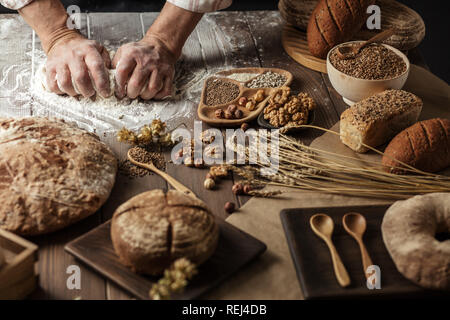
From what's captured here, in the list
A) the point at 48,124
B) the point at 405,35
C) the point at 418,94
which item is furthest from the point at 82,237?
the point at 405,35

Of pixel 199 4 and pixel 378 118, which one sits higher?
pixel 199 4

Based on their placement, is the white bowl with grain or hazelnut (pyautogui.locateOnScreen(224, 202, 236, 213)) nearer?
hazelnut (pyautogui.locateOnScreen(224, 202, 236, 213))

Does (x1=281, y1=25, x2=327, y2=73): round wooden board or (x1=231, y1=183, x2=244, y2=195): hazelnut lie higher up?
(x1=281, y1=25, x2=327, y2=73): round wooden board

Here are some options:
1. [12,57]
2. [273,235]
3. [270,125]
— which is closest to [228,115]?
[270,125]

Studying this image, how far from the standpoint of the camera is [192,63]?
6.97 feet

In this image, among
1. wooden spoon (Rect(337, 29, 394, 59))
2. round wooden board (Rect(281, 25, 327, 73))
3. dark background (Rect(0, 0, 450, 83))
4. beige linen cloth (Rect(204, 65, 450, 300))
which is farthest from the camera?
dark background (Rect(0, 0, 450, 83))

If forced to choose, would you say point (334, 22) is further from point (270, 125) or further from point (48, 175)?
point (48, 175)

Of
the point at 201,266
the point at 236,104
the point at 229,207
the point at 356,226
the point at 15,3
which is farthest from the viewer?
the point at 15,3

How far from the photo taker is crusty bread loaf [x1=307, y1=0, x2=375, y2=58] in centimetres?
199

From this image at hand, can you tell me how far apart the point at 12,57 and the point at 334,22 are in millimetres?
1246

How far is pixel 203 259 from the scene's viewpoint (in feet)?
3.94

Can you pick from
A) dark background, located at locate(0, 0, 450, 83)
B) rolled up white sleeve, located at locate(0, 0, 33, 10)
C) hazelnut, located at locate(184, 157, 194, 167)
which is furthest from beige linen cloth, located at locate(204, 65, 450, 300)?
dark background, located at locate(0, 0, 450, 83)

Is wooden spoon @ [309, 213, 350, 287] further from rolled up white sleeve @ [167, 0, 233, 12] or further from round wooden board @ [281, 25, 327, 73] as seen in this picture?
rolled up white sleeve @ [167, 0, 233, 12]

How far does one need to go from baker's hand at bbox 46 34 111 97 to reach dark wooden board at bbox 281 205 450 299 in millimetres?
828
